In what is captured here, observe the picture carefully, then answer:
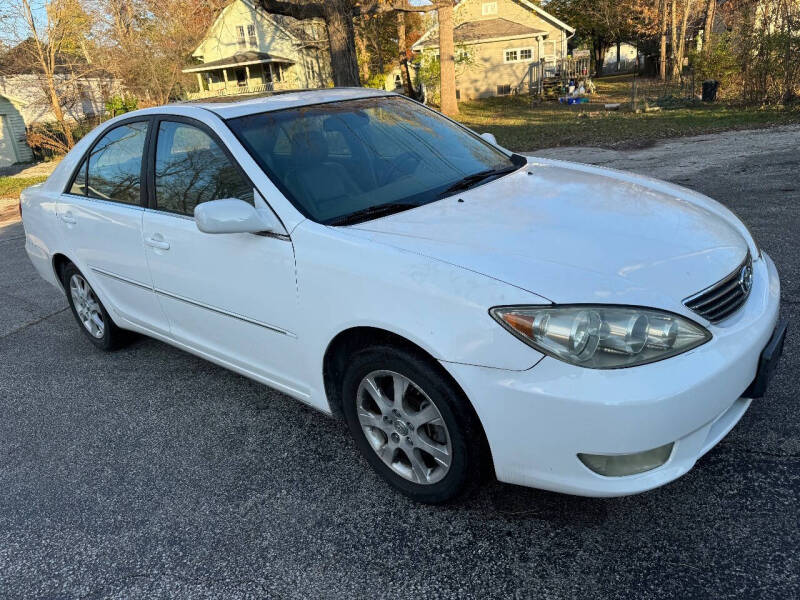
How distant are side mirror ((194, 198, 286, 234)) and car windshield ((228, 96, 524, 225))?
0.16m

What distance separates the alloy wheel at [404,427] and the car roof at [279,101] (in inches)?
66.1

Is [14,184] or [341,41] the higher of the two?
[341,41]

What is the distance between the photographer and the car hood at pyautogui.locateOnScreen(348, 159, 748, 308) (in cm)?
216

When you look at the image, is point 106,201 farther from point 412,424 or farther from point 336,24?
point 336,24

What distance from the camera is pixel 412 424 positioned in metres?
2.52

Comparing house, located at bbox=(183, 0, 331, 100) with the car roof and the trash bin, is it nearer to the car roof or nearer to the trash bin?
the trash bin

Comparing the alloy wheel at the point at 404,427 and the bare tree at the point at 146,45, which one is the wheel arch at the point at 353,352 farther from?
the bare tree at the point at 146,45

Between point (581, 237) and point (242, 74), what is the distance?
42.9 m

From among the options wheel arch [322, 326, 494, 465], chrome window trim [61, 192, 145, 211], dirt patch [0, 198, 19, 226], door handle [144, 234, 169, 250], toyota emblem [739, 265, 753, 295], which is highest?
chrome window trim [61, 192, 145, 211]

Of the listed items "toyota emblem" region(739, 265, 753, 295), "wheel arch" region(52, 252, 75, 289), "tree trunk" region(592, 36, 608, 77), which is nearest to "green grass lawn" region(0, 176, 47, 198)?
"wheel arch" region(52, 252, 75, 289)

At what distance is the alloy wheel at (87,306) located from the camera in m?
4.55

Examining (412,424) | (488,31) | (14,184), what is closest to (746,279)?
(412,424)

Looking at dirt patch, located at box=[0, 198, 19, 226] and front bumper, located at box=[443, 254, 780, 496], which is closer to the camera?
front bumper, located at box=[443, 254, 780, 496]

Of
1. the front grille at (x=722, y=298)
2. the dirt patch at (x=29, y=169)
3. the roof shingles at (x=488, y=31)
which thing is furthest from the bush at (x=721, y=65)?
the dirt patch at (x=29, y=169)
